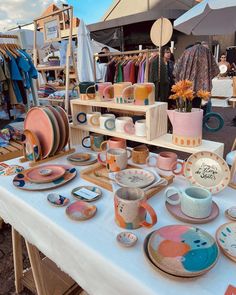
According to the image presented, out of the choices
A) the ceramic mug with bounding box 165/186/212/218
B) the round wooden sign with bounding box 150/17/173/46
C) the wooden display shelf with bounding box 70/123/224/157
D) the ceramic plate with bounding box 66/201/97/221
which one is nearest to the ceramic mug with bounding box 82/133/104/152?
the wooden display shelf with bounding box 70/123/224/157

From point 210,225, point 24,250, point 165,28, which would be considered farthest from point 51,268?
point 165,28

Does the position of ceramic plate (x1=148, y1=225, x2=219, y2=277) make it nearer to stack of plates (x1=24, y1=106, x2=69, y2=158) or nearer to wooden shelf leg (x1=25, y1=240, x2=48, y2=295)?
wooden shelf leg (x1=25, y1=240, x2=48, y2=295)

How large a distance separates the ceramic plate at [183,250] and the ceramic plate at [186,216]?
0.13 ft

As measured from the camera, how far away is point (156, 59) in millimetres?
2758

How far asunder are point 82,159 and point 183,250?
682 mm

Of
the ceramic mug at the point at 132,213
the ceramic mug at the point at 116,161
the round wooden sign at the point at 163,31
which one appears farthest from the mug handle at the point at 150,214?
the round wooden sign at the point at 163,31

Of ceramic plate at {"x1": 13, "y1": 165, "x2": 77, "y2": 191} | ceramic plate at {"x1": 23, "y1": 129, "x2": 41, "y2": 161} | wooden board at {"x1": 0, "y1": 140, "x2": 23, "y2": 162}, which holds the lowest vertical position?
wooden board at {"x1": 0, "y1": 140, "x2": 23, "y2": 162}

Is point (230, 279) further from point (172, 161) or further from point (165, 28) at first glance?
point (165, 28)

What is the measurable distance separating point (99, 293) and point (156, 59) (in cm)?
261

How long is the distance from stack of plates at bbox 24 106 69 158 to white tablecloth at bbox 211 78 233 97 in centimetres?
529

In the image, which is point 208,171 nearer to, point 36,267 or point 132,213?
point 132,213

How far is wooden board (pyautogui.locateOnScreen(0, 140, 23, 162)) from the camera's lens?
1.65 meters

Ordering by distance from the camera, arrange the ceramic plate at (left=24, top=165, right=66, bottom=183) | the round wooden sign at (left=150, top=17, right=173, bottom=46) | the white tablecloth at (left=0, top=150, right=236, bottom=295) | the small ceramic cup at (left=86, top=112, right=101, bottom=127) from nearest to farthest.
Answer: the white tablecloth at (left=0, top=150, right=236, bottom=295) → the ceramic plate at (left=24, top=165, right=66, bottom=183) → the small ceramic cup at (left=86, top=112, right=101, bottom=127) → the round wooden sign at (left=150, top=17, right=173, bottom=46)

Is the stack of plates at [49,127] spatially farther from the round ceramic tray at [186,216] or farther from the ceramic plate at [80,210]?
the round ceramic tray at [186,216]
